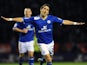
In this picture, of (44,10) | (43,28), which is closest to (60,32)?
(43,28)

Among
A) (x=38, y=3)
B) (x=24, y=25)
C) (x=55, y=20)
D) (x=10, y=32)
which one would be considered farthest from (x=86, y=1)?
(x=55, y=20)

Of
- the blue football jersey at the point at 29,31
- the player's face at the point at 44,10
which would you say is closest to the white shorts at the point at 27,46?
the blue football jersey at the point at 29,31

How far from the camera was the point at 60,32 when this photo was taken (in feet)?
75.6

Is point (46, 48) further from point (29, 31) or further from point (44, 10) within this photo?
point (29, 31)

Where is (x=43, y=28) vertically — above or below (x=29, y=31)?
above

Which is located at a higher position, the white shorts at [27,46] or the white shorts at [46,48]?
the white shorts at [46,48]

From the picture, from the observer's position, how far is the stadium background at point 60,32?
2130cm

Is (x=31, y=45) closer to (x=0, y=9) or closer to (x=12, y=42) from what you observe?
(x=12, y=42)

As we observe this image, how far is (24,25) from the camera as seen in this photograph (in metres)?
14.8

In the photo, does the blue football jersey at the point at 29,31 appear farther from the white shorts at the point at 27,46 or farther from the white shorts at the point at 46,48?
the white shorts at the point at 46,48

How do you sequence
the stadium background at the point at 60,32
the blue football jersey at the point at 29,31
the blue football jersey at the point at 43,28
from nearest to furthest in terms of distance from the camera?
the blue football jersey at the point at 43,28 < the blue football jersey at the point at 29,31 < the stadium background at the point at 60,32

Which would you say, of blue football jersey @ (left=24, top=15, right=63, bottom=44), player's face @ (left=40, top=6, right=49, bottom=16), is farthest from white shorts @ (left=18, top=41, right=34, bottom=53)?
player's face @ (left=40, top=6, right=49, bottom=16)

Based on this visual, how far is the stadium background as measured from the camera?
69.9 feet

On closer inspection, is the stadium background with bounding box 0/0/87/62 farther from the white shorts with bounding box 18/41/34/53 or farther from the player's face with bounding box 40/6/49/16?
the player's face with bounding box 40/6/49/16
